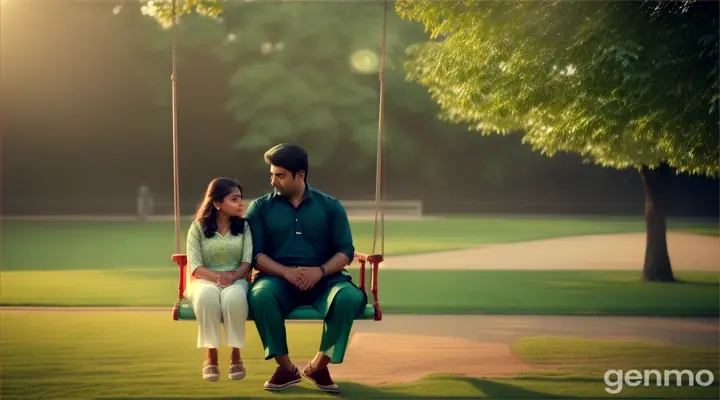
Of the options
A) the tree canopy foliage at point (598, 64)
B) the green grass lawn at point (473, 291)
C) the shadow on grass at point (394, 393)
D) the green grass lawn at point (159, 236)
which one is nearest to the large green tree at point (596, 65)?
the tree canopy foliage at point (598, 64)

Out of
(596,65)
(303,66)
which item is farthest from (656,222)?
(303,66)

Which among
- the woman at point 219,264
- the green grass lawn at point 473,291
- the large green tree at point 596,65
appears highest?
the large green tree at point 596,65

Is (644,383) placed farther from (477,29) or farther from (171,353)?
(171,353)

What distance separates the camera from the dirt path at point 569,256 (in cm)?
1731

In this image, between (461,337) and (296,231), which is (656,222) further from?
(296,231)

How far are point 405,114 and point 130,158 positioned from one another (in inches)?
415

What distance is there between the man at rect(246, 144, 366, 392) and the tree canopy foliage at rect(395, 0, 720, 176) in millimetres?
2102

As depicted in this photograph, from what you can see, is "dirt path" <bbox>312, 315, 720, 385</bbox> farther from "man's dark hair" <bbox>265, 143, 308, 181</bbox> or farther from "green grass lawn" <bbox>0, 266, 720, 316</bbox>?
"man's dark hair" <bbox>265, 143, 308, 181</bbox>

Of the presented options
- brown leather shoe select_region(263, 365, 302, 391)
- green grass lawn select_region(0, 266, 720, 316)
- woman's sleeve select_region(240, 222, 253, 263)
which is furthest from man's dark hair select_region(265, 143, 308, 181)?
green grass lawn select_region(0, 266, 720, 316)

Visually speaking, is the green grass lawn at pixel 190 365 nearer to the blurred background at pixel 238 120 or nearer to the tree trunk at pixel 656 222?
the tree trunk at pixel 656 222

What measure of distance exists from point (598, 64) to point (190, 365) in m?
3.66

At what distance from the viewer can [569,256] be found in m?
19.3

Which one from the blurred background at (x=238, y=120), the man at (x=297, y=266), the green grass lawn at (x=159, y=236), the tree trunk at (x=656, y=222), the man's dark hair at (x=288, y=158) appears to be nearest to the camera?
the man at (x=297, y=266)

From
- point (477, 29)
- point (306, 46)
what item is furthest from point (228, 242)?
point (306, 46)
